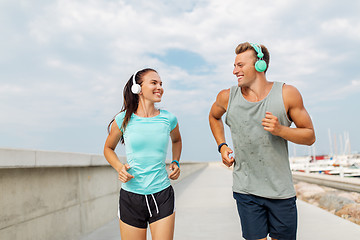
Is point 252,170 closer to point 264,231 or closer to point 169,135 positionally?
point 264,231

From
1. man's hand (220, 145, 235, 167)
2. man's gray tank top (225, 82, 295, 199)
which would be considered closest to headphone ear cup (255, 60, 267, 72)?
man's gray tank top (225, 82, 295, 199)

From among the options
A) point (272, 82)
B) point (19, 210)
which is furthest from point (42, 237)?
point (272, 82)

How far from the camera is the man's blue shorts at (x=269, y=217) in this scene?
110 inches

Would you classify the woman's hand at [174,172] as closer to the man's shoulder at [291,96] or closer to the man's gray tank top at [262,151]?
the man's gray tank top at [262,151]

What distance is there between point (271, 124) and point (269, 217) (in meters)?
0.79

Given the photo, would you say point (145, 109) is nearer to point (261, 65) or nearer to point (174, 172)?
point (174, 172)

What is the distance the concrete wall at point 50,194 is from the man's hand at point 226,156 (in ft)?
6.35

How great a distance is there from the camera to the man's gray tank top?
9.12 ft

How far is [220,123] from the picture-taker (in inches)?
126

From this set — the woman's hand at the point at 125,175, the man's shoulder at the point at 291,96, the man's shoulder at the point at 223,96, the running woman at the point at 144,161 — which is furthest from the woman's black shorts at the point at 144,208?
the man's shoulder at the point at 291,96

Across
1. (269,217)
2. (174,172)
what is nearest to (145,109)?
(174,172)

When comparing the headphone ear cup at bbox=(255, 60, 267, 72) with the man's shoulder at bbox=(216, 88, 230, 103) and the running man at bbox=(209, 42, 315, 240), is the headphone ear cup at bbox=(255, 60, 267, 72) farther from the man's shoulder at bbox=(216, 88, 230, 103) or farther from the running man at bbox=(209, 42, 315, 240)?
the man's shoulder at bbox=(216, 88, 230, 103)

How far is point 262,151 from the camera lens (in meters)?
2.82

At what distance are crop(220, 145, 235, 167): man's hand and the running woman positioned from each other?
0.39m
